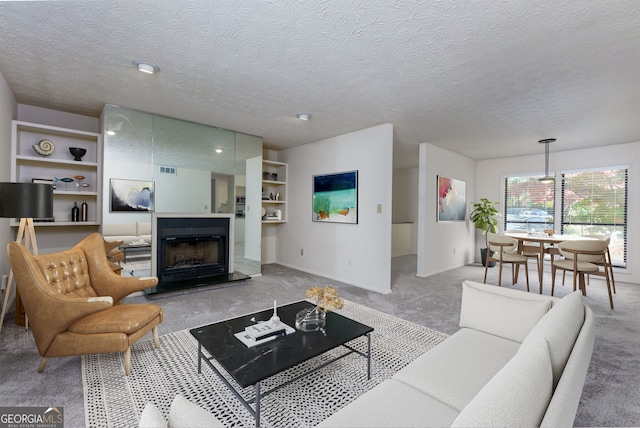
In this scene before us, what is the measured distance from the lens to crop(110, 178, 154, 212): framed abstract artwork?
3.70 m

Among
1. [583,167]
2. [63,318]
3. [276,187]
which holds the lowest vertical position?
[63,318]

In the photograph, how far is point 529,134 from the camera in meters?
4.54

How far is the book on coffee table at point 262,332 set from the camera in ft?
6.14

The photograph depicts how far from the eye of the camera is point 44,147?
3.71 m

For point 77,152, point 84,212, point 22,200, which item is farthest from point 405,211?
point 22,200

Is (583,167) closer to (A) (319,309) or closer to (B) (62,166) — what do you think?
(A) (319,309)

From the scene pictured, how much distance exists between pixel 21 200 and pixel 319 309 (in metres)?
2.52

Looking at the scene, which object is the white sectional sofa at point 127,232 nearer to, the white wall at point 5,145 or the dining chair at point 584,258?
the white wall at point 5,145

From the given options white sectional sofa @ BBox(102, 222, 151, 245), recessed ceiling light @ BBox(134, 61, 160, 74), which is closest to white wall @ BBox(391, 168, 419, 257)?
white sectional sofa @ BBox(102, 222, 151, 245)

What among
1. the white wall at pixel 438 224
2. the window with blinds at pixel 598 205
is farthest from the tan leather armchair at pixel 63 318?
the window with blinds at pixel 598 205

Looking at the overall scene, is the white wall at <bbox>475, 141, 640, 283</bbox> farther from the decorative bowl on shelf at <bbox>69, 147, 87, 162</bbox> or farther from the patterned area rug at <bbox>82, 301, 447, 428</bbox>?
the decorative bowl on shelf at <bbox>69, 147, 87, 162</bbox>

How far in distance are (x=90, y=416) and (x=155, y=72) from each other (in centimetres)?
274

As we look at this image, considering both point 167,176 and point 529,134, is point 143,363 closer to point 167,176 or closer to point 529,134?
point 167,176

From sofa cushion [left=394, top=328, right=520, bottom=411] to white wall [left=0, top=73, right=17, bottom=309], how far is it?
159 inches
